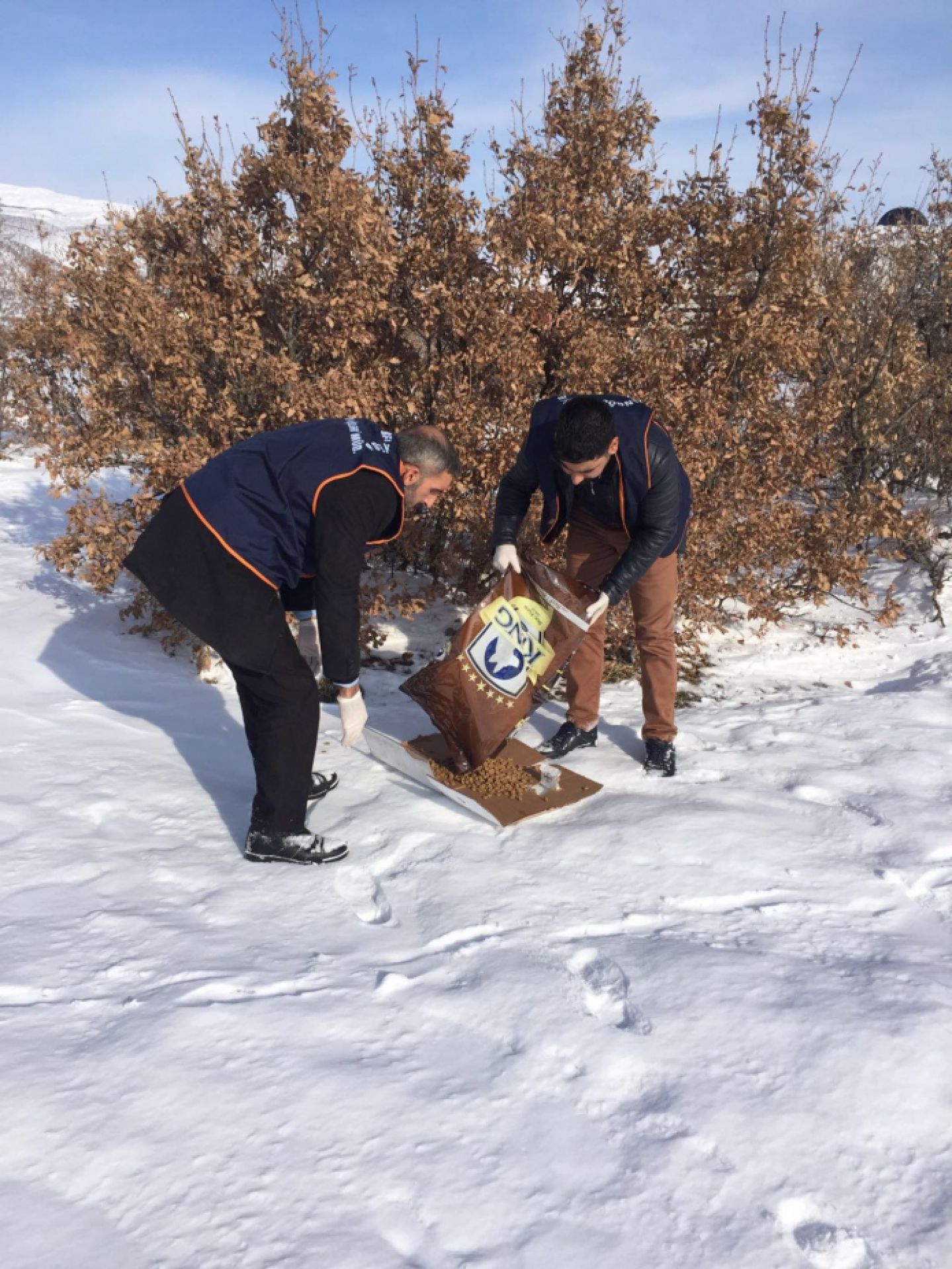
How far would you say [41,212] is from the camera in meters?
23.0

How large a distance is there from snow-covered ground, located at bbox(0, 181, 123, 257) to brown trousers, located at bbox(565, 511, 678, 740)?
14.1m

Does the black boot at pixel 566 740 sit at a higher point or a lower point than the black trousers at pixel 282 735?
lower

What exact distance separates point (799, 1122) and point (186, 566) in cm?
221

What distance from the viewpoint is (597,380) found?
4.68 m

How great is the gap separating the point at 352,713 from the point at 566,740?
1351mm

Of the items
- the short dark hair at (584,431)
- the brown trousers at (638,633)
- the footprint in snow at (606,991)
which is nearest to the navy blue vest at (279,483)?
the short dark hair at (584,431)

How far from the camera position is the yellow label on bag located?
3379 millimetres

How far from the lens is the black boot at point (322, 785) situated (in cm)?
348

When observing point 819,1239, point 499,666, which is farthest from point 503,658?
point 819,1239

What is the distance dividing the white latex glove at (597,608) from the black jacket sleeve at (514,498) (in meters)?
0.47

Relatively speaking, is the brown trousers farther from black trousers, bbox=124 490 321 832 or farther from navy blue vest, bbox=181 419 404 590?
black trousers, bbox=124 490 321 832

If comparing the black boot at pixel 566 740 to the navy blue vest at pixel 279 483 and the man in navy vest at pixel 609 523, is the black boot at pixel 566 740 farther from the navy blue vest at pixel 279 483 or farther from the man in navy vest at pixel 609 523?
the navy blue vest at pixel 279 483

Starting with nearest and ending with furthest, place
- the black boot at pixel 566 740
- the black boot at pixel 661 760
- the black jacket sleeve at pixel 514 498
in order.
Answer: the black jacket sleeve at pixel 514 498 < the black boot at pixel 661 760 < the black boot at pixel 566 740

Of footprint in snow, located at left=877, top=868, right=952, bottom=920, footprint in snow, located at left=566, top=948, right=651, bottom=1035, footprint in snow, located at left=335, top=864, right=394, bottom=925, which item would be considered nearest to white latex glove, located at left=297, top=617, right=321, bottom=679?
footprint in snow, located at left=335, top=864, right=394, bottom=925
